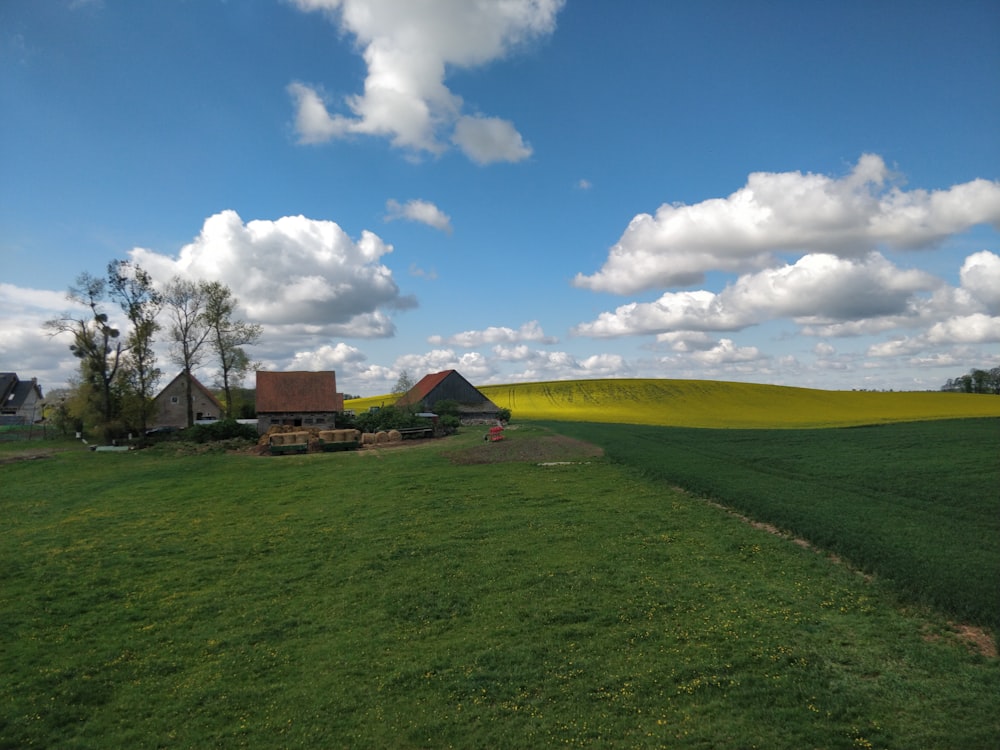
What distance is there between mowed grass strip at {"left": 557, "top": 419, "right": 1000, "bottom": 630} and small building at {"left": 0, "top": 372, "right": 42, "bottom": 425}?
81533mm

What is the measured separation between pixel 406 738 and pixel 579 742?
8.59 feet

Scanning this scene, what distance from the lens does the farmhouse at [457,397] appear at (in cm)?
6256

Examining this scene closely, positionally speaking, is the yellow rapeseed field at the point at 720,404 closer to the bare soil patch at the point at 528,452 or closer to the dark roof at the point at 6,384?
the bare soil patch at the point at 528,452

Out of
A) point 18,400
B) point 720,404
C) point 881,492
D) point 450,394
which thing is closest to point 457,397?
point 450,394

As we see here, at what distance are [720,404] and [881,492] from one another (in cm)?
6778

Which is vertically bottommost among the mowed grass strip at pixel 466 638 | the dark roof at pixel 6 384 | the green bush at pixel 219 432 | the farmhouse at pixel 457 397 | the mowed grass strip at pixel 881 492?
the mowed grass strip at pixel 466 638

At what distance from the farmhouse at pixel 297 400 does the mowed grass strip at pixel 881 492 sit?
27342 millimetres

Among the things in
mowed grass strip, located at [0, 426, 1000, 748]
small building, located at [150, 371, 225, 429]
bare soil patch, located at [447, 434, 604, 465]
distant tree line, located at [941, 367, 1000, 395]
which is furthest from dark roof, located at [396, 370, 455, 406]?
distant tree line, located at [941, 367, 1000, 395]

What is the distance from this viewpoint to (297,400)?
53.2 meters

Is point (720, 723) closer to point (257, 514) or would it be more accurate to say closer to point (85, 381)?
point (257, 514)

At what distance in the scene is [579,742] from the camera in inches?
315

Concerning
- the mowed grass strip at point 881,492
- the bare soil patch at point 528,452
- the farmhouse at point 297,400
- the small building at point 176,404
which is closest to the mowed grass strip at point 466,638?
the mowed grass strip at point 881,492

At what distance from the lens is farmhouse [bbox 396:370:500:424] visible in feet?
205

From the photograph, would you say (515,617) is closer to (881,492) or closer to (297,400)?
(881,492)
